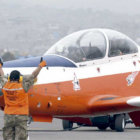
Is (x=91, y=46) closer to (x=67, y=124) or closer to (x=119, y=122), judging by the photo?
(x=119, y=122)

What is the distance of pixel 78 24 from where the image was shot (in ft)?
566

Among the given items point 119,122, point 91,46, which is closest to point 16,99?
point 91,46

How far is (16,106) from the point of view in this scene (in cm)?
1402

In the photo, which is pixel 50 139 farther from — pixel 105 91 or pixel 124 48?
pixel 124 48

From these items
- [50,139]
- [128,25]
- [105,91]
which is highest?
[128,25]

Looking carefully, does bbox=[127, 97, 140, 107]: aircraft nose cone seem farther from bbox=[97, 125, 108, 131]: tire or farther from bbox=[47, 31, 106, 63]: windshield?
bbox=[97, 125, 108, 131]: tire

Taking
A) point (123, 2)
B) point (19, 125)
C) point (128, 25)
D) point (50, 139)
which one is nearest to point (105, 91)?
point (50, 139)

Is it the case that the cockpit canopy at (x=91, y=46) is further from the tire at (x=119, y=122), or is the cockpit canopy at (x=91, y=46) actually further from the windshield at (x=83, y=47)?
the tire at (x=119, y=122)

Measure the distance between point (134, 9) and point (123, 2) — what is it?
58.6ft

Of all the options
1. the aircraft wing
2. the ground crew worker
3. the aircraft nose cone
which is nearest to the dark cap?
the ground crew worker

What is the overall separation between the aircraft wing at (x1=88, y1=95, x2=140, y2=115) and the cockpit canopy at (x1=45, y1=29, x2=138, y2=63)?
0.99m

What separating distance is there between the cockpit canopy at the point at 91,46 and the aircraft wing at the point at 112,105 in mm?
985

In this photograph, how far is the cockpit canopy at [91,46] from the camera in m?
18.4

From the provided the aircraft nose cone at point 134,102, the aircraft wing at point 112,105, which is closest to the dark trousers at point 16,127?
the aircraft wing at point 112,105
